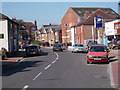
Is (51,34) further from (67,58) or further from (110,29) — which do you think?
(67,58)

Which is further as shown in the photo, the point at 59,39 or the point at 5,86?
the point at 59,39

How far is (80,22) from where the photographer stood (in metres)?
73.6

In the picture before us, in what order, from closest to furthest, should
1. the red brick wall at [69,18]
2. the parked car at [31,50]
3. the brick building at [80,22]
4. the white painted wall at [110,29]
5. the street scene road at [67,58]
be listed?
1. the street scene road at [67,58]
2. the parked car at [31,50]
3. the white painted wall at [110,29]
4. the brick building at [80,22]
5. the red brick wall at [69,18]

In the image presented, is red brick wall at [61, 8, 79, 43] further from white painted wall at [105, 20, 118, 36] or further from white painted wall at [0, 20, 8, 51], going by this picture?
white painted wall at [0, 20, 8, 51]

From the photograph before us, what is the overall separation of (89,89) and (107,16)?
207ft

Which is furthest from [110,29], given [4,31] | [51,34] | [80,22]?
[51,34]

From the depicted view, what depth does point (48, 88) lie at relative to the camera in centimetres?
1170

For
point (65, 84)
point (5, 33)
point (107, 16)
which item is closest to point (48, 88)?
point (65, 84)

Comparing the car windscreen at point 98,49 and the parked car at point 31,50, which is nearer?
the car windscreen at point 98,49

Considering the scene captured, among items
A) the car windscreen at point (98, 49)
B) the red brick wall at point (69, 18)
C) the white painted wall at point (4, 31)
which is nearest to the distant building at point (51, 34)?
the red brick wall at point (69, 18)

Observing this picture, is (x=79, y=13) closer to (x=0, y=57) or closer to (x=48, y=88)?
(x=0, y=57)

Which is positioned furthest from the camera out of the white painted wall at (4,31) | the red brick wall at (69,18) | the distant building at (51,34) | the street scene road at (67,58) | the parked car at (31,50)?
the distant building at (51,34)

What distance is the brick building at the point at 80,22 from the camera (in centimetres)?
6927

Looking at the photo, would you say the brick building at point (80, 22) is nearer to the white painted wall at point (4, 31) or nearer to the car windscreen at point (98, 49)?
the white painted wall at point (4, 31)
